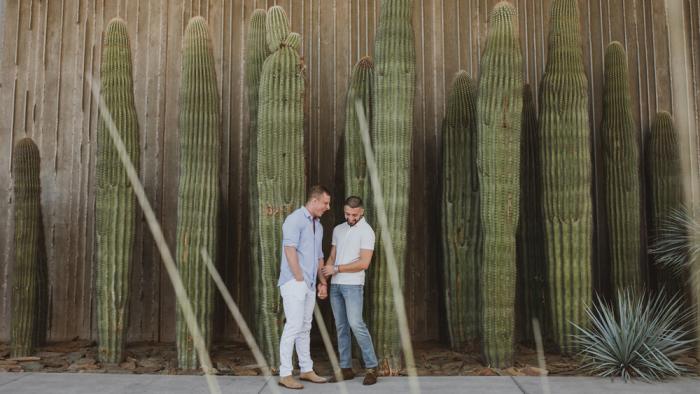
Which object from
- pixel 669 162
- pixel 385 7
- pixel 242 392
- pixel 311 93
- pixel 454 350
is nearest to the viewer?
pixel 242 392

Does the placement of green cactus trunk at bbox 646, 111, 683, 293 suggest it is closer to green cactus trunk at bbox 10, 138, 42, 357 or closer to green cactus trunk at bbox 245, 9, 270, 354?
green cactus trunk at bbox 245, 9, 270, 354

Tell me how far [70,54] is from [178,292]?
4.18 metres

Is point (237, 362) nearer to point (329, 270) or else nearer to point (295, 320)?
point (295, 320)

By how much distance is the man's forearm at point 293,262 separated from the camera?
5555 millimetres

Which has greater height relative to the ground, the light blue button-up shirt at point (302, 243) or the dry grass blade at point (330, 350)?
the light blue button-up shirt at point (302, 243)

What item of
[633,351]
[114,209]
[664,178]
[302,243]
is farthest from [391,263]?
[664,178]

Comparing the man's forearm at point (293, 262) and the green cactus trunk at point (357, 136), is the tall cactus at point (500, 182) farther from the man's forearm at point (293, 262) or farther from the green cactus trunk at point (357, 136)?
the man's forearm at point (293, 262)

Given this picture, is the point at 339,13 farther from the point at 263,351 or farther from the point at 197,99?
the point at 263,351

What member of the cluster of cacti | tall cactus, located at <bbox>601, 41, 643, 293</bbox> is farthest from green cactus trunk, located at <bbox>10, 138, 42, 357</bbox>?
tall cactus, located at <bbox>601, 41, 643, 293</bbox>

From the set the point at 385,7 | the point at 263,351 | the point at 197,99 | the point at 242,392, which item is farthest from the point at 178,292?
the point at 385,7

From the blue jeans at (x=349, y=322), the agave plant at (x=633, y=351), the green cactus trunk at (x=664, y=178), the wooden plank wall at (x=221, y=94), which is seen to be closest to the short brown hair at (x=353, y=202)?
the blue jeans at (x=349, y=322)

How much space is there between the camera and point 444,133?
7480 mm

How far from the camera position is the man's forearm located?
18.2 feet

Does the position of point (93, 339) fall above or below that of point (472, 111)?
below
